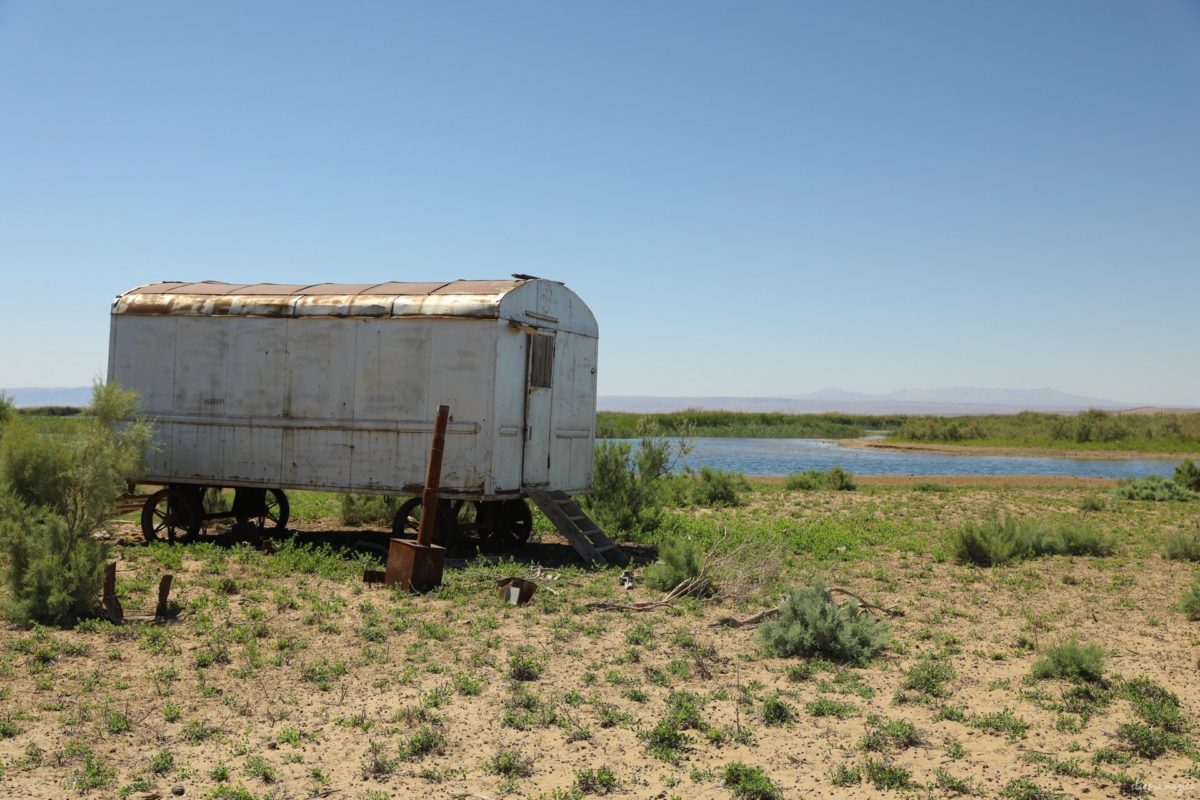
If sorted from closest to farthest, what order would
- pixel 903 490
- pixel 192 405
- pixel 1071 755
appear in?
1. pixel 1071 755
2. pixel 192 405
3. pixel 903 490

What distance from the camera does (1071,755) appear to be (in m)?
5.55

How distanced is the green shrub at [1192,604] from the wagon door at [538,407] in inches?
288

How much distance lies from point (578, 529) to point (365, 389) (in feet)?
10.7

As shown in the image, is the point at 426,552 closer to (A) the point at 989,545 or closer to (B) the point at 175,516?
(B) the point at 175,516

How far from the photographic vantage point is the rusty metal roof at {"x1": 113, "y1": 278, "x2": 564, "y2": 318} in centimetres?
1168

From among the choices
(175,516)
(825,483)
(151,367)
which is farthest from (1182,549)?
(151,367)

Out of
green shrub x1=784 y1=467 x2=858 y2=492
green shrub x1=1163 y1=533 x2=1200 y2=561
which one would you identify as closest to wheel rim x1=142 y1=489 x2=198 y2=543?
green shrub x1=1163 y1=533 x2=1200 y2=561

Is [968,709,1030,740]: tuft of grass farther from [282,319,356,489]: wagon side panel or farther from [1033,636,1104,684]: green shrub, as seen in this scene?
[282,319,356,489]: wagon side panel

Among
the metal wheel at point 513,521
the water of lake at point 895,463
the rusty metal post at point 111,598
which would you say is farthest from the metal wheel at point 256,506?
the water of lake at point 895,463

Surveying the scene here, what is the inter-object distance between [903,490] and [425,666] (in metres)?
17.9

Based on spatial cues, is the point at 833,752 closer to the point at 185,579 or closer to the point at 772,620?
the point at 772,620

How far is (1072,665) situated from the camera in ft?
22.9

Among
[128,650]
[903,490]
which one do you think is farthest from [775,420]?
[128,650]

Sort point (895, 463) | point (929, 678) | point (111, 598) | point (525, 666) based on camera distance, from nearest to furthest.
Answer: point (929, 678) → point (525, 666) → point (111, 598) → point (895, 463)
